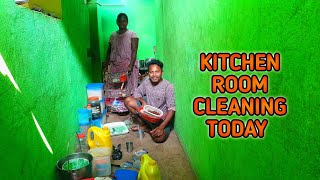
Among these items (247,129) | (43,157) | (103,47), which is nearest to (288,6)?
(247,129)

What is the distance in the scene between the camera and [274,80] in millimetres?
1104

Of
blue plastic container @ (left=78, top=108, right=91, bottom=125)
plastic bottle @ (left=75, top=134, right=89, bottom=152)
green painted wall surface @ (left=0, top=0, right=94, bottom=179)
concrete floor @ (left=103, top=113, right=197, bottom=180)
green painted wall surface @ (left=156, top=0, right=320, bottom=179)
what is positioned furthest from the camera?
blue plastic container @ (left=78, top=108, right=91, bottom=125)

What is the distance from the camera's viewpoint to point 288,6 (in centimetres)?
94

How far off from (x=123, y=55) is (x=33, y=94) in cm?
332

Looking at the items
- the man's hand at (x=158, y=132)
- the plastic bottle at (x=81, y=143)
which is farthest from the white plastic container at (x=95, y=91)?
the man's hand at (x=158, y=132)

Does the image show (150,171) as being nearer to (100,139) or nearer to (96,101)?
(100,139)

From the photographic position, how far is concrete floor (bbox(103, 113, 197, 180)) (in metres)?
2.69

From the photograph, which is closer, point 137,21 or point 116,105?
point 116,105

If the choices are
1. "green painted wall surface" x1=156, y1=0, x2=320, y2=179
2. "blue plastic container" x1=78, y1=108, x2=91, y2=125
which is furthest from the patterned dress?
"green painted wall surface" x1=156, y1=0, x2=320, y2=179

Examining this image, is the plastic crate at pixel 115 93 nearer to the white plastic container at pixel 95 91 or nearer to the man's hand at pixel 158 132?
the white plastic container at pixel 95 91

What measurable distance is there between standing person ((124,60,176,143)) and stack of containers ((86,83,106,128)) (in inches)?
24.7

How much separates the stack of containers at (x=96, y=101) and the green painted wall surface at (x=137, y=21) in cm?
236

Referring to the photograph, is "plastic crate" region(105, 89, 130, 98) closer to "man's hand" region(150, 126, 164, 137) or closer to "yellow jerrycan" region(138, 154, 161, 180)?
"man's hand" region(150, 126, 164, 137)

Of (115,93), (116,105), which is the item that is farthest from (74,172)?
(115,93)
